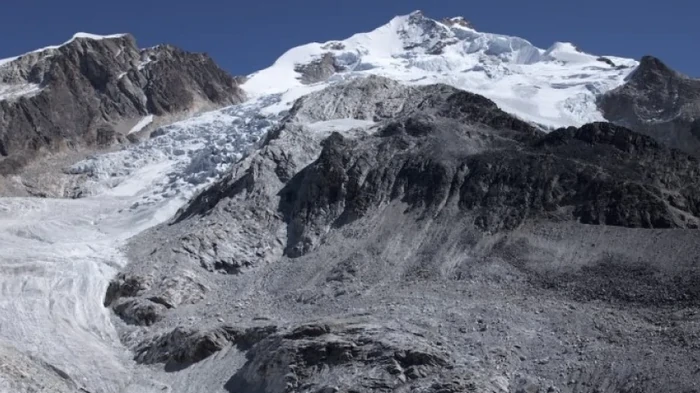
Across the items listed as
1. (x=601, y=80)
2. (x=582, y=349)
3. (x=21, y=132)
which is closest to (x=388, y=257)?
(x=582, y=349)

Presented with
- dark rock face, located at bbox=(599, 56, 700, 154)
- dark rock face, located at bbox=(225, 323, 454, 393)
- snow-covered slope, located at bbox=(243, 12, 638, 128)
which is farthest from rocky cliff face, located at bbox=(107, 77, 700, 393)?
snow-covered slope, located at bbox=(243, 12, 638, 128)

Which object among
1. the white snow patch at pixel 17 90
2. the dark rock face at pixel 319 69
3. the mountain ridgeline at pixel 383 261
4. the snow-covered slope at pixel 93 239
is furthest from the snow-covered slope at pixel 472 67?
the white snow patch at pixel 17 90

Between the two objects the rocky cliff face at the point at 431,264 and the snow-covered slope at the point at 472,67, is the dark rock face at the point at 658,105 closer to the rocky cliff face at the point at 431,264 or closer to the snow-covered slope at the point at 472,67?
the snow-covered slope at the point at 472,67

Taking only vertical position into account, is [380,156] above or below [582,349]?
above

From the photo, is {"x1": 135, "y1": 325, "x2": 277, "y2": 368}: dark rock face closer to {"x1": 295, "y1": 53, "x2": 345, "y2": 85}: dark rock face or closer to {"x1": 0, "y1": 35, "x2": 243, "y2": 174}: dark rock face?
{"x1": 0, "y1": 35, "x2": 243, "y2": 174}: dark rock face

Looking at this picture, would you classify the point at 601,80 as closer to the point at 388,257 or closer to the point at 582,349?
the point at 388,257

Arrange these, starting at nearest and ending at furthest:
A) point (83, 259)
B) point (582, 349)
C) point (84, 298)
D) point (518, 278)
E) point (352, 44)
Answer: point (582, 349) < point (518, 278) < point (84, 298) < point (83, 259) < point (352, 44)
